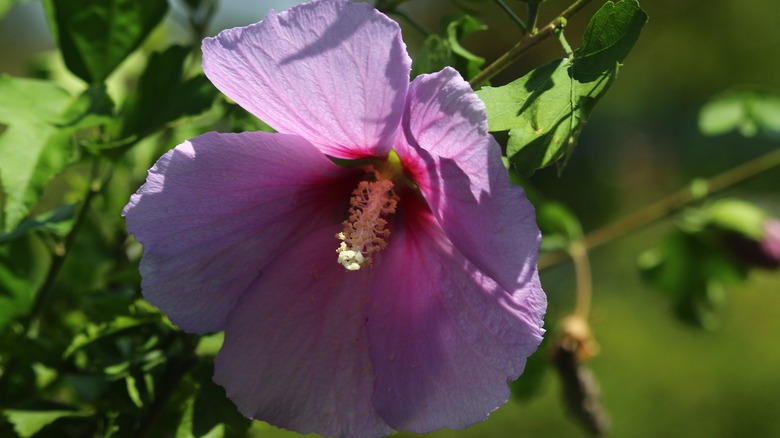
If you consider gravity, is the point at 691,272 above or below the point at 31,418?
below

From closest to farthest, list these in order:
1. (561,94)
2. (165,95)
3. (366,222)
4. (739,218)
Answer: (561,94) < (366,222) < (165,95) < (739,218)

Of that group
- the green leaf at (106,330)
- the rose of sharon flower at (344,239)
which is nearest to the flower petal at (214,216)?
the rose of sharon flower at (344,239)

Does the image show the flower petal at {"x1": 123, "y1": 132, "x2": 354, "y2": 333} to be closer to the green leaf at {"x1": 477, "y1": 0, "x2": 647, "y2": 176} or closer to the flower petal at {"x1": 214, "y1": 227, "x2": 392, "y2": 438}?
the flower petal at {"x1": 214, "y1": 227, "x2": 392, "y2": 438}

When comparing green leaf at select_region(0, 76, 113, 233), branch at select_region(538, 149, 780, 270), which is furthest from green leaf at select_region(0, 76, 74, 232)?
branch at select_region(538, 149, 780, 270)

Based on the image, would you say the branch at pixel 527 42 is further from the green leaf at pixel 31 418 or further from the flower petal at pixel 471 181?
the green leaf at pixel 31 418

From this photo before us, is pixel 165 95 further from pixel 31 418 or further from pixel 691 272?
pixel 691 272

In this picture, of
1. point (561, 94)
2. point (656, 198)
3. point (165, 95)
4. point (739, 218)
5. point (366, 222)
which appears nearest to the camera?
point (561, 94)

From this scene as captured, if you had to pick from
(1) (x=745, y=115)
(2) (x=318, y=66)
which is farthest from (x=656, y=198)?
(2) (x=318, y=66)
